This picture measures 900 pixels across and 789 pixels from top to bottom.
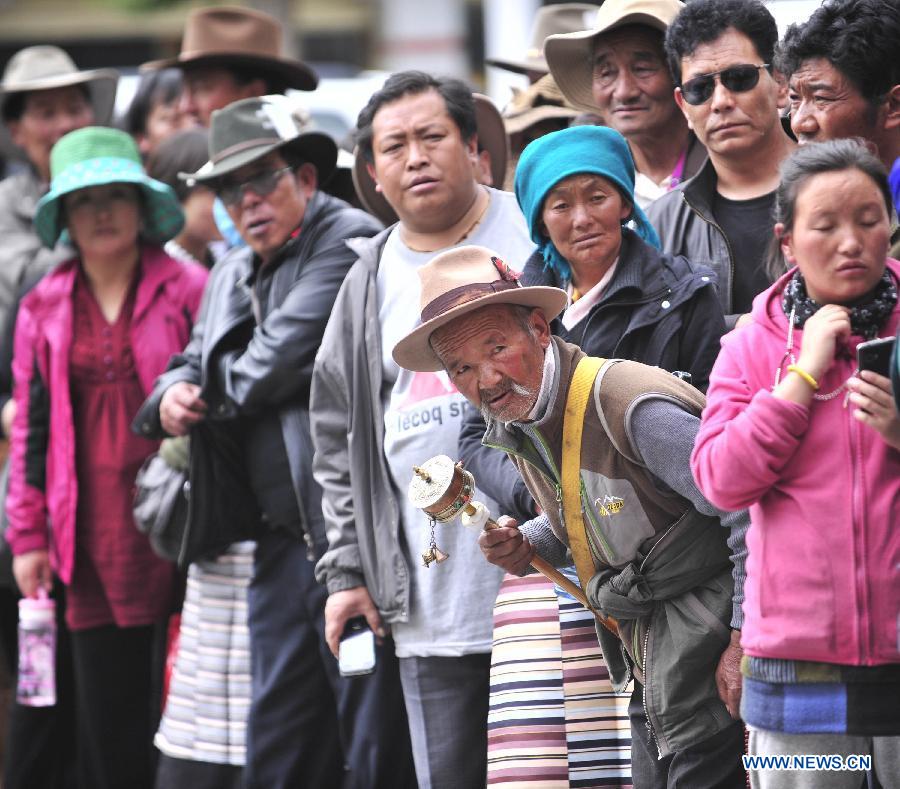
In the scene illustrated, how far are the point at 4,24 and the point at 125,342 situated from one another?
16.3 metres

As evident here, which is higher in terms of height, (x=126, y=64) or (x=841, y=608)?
(x=126, y=64)

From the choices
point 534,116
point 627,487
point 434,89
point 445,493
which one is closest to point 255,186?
point 434,89

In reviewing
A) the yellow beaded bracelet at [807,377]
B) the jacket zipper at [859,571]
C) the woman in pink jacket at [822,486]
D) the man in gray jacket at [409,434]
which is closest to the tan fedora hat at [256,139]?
the man in gray jacket at [409,434]

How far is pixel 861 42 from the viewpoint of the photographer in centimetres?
379

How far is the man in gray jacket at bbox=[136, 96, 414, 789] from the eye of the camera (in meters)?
5.11

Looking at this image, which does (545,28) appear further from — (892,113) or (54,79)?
(892,113)

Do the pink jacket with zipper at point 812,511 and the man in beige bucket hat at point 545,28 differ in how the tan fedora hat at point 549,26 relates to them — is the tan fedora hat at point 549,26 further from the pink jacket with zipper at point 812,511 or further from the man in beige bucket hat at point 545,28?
the pink jacket with zipper at point 812,511

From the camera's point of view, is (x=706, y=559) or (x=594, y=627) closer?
(x=706, y=559)

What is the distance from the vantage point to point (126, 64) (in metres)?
21.1

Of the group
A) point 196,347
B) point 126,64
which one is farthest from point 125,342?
point 126,64

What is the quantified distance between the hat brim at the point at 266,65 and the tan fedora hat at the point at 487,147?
1501mm

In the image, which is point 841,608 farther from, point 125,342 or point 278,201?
point 125,342

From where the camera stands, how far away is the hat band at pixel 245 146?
5.39 metres

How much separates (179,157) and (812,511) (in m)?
4.33
